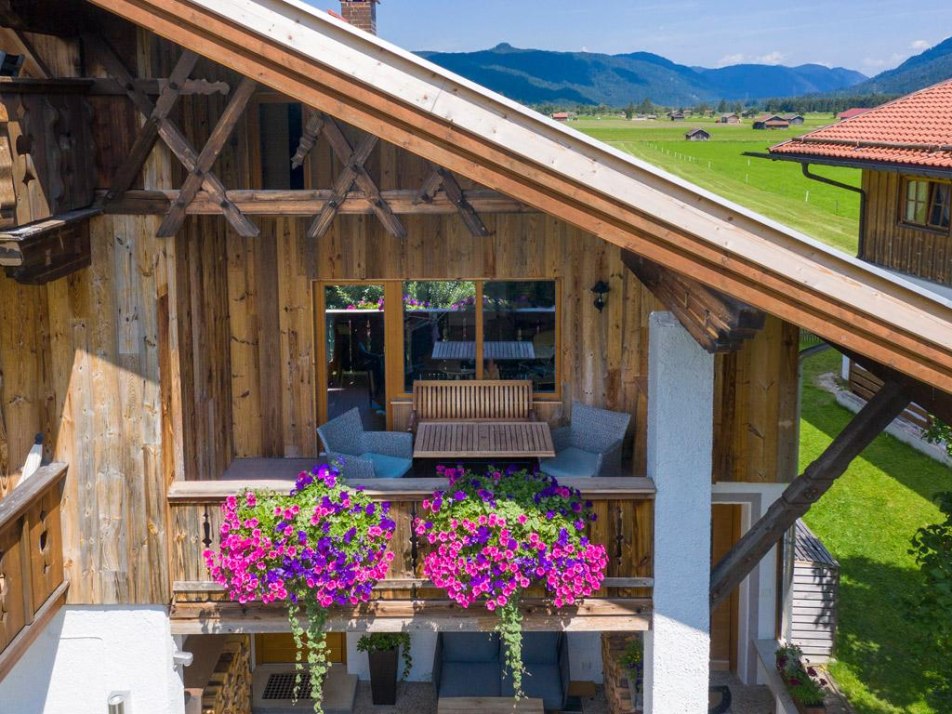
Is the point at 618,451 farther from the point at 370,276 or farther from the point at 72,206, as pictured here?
the point at 72,206

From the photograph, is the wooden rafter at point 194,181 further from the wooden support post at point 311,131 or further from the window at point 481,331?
the window at point 481,331

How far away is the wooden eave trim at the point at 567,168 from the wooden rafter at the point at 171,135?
1.13 metres

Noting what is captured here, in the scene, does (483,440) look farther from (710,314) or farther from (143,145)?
(143,145)

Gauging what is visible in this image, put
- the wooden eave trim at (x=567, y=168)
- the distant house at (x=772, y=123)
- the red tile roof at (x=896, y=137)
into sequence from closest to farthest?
the wooden eave trim at (x=567, y=168) < the red tile roof at (x=896, y=137) < the distant house at (x=772, y=123)

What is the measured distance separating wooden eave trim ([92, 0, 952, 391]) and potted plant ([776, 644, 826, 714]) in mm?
5081

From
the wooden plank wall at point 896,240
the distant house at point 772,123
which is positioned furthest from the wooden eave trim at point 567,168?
the distant house at point 772,123

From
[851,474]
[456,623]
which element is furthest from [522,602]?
[851,474]

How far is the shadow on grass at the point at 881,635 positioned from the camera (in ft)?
37.4

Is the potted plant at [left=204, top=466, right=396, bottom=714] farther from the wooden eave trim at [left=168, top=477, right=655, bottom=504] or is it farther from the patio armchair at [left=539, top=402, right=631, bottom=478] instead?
the patio armchair at [left=539, top=402, right=631, bottom=478]

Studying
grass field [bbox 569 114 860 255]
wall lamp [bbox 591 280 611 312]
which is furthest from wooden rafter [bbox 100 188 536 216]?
grass field [bbox 569 114 860 255]

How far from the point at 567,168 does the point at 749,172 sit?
224 feet

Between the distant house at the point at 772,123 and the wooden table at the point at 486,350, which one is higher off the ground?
the distant house at the point at 772,123

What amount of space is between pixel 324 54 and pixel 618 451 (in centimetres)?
491

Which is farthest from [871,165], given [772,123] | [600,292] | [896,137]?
[772,123]
